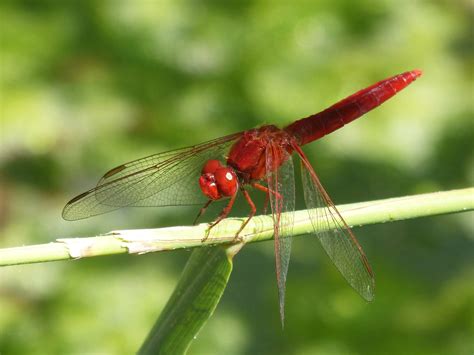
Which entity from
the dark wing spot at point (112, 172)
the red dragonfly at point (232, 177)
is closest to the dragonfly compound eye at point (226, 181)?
the red dragonfly at point (232, 177)

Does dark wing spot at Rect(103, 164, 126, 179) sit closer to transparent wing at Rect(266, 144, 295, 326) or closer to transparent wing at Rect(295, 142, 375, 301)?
transparent wing at Rect(266, 144, 295, 326)

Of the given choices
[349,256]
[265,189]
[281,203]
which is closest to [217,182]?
[265,189]

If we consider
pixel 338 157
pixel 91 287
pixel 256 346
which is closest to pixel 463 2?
pixel 338 157

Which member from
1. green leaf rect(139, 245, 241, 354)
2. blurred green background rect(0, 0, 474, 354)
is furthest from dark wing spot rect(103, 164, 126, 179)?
blurred green background rect(0, 0, 474, 354)

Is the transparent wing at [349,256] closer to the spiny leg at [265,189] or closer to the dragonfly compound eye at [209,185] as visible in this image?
the spiny leg at [265,189]

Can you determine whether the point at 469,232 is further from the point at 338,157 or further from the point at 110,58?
the point at 110,58

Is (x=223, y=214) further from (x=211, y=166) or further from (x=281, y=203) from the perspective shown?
(x=211, y=166)

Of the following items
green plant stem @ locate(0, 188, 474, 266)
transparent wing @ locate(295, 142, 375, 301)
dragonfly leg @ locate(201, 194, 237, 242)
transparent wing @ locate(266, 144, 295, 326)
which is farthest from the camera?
transparent wing @ locate(295, 142, 375, 301)

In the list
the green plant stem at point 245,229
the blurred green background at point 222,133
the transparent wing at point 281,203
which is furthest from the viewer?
the blurred green background at point 222,133
